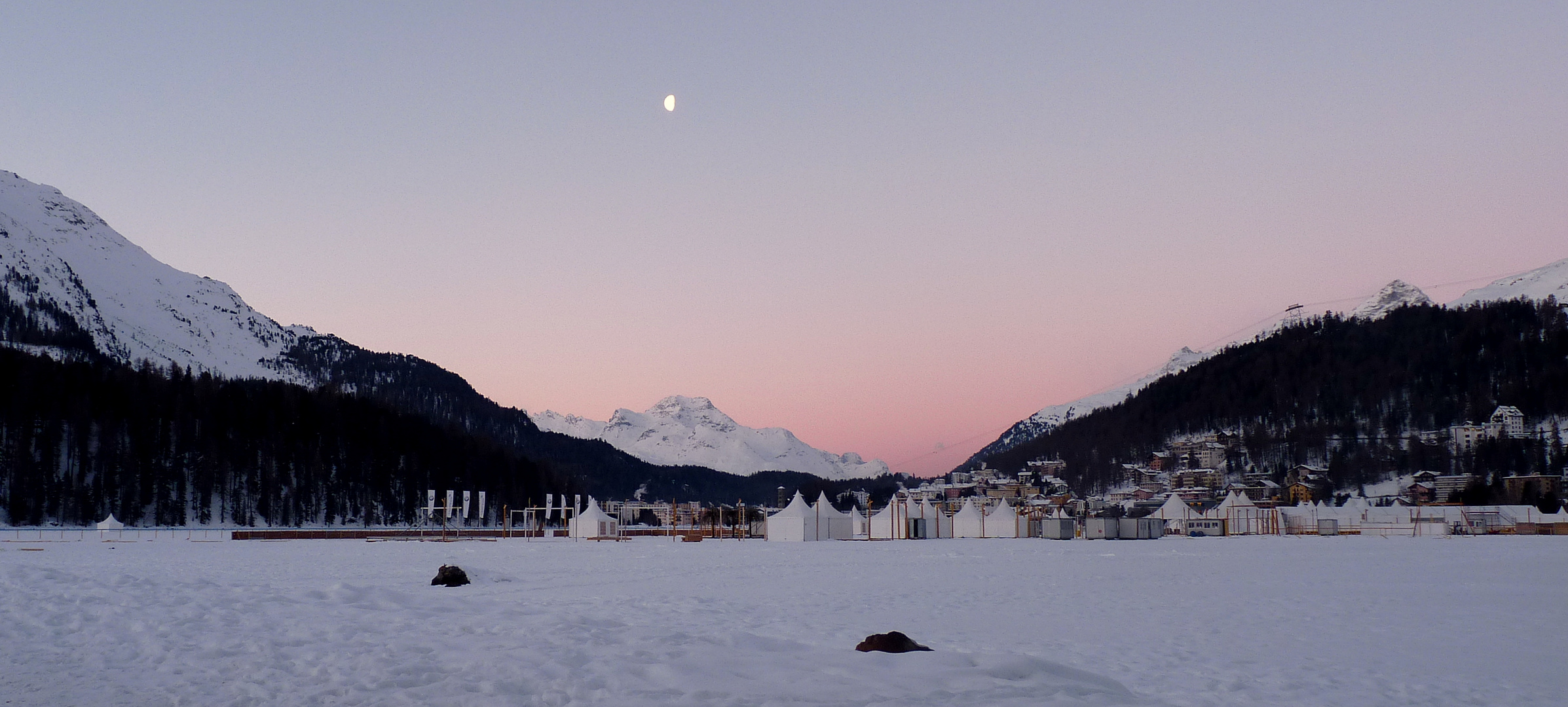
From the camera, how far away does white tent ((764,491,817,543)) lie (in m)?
61.2

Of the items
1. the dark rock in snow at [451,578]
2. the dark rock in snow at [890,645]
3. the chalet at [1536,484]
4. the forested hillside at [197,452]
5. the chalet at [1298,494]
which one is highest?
the forested hillside at [197,452]

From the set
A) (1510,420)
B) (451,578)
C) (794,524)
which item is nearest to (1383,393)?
(1510,420)

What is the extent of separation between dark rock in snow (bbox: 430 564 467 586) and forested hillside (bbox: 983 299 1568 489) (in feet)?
494

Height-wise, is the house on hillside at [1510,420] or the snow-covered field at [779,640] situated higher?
the house on hillside at [1510,420]

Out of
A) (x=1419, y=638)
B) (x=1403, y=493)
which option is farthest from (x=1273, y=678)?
(x=1403, y=493)

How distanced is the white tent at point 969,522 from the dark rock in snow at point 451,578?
50.0 m

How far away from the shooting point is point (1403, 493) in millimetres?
140875

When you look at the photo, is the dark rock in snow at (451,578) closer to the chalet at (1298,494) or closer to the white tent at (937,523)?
the white tent at (937,523)

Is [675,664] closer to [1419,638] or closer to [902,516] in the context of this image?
[1419,638]

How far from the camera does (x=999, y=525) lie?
6831cm

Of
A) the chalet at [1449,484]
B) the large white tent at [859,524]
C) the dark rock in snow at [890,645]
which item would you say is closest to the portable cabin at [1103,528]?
the large white tent at [859,524]

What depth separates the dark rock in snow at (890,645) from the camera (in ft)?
35.2

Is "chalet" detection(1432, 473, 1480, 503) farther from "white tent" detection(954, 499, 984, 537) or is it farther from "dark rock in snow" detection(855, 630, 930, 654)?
"dark rock in snow" detection(855, 630, 930, 654)

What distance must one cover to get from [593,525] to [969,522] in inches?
1017
